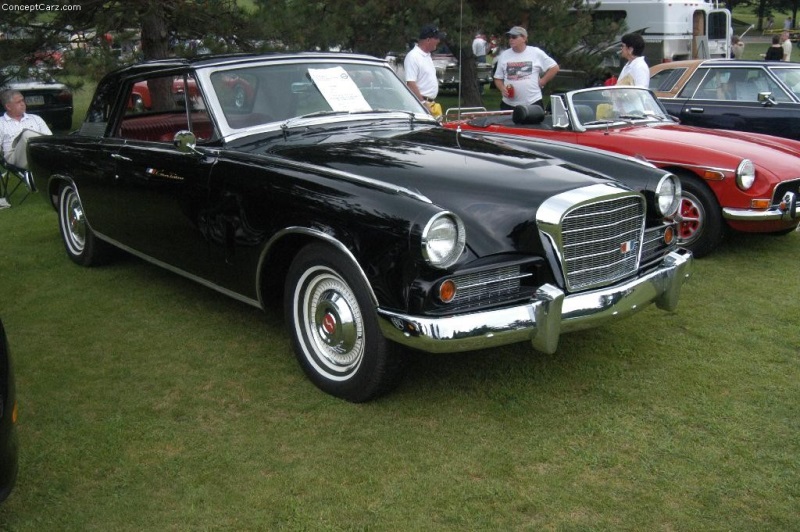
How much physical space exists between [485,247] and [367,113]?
1796 millimetres

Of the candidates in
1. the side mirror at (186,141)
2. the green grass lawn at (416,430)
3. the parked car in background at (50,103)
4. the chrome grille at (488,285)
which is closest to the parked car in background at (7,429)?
the green grass lawn at (416,430)

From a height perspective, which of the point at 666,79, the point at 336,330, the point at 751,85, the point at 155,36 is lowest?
the point at 336,330

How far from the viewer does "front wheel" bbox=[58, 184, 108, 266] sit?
6191mm

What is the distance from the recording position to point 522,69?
29.1 ft

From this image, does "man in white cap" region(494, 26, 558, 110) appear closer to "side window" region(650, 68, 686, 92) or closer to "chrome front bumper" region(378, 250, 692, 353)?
"side window" region(650, 68, 686, 92)

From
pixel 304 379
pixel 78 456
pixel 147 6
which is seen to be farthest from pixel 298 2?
pixel 78 456

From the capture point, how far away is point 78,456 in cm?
339

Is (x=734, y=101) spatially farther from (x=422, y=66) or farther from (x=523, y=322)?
(x=523, y=322)

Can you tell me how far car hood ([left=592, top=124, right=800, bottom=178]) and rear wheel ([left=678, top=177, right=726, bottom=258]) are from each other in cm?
21

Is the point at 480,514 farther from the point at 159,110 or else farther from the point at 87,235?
the point at 87,235

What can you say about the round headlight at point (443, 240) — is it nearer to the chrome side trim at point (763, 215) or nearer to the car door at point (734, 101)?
the chrome side trim at point (763, 215)

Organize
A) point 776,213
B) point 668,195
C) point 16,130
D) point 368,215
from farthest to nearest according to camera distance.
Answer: point 16,130, point 776,213, point 668,195, point 368,215

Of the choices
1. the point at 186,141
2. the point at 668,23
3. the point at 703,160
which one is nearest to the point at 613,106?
the point at 703,160

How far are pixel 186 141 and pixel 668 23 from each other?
16.9m
